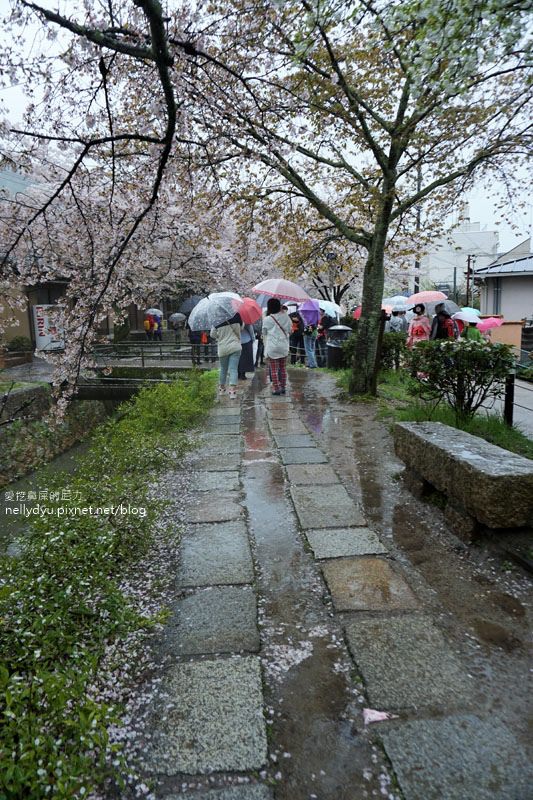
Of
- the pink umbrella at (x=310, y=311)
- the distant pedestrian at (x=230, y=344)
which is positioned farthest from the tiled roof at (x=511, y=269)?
the distant pedestrian at (x=230, y=344)

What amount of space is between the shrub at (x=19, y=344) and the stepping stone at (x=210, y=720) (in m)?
18.3

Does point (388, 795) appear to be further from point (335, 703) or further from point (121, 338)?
point (121, 338)

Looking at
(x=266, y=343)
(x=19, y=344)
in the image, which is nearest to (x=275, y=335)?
(x=266, y=343)

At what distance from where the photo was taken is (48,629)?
236cm

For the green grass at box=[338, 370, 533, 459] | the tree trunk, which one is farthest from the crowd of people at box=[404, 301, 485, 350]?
the green grass at box=[338, 370, 533, 459]

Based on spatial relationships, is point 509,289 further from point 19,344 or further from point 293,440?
point 19,344

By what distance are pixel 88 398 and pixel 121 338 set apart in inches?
380

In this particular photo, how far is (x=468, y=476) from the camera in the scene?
3355 mm

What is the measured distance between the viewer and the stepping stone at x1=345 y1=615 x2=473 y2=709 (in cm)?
217

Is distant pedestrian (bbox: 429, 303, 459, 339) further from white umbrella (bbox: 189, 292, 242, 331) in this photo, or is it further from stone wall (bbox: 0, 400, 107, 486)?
stone wall (bbox: 0, 400, 107, 486)

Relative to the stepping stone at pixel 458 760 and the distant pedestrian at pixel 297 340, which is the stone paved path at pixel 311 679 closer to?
the stepping stone at pixel 458 760

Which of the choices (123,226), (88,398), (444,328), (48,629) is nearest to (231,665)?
(48,629)

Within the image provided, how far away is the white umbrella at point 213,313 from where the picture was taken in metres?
8.83

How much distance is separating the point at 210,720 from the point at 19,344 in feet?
62.8
